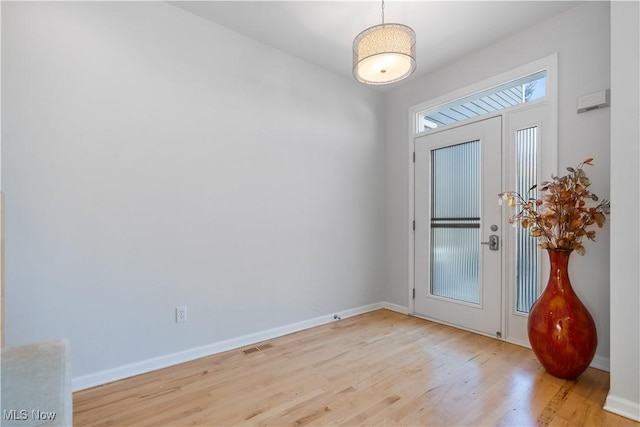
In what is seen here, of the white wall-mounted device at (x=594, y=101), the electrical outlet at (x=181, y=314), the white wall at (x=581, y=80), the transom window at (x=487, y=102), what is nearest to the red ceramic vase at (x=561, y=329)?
the white wall at (x=581, y=80)

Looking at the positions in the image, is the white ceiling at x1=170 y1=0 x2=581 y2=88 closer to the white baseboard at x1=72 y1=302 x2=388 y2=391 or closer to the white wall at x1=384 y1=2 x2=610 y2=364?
the white wall at x1=384 y1=2 x2=610 y2=364

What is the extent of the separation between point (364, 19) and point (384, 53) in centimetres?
92

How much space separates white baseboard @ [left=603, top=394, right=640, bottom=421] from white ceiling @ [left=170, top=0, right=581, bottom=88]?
112 inches

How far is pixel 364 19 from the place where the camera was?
8.68 ft

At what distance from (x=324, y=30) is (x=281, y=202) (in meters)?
1.63

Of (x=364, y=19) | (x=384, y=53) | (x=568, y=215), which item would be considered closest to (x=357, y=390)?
(x=568, y=215)

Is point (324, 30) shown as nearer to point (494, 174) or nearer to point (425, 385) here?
point (494, 174)

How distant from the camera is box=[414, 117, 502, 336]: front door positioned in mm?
3010

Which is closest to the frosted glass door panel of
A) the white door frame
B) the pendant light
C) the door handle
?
the door handle

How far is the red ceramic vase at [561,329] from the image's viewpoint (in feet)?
6.86

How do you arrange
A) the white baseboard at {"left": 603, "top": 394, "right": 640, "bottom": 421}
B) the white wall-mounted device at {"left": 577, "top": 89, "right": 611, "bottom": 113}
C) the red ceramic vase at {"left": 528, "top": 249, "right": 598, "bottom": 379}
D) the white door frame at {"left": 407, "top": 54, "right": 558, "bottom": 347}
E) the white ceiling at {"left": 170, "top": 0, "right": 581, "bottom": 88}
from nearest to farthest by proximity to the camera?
the white baseboard at {"left": 603, "top": 394, "right": 640, "bottom": 421} < the red ceramic vase at {"left": 528, "top": 249, "right": 598, "bottom": 379} < the white wall-mounted device at {"left": 577, "top": 89, "right": 611, "bottom": 113} < the white ceiling at {"left": 170, "top": 0, "right": 581, "bottom": 88} < the white door frame at {"left": 407, "top": 54, "right": 558, "bottom": 347}

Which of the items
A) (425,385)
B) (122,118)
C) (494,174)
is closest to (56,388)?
(122,118)

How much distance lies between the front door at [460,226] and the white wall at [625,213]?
108 centimetres

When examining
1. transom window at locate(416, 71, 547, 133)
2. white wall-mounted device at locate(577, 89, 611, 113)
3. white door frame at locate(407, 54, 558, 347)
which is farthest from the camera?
transom window at locate(416, 71, 547, 133)
